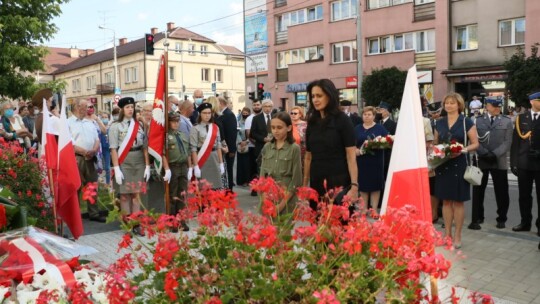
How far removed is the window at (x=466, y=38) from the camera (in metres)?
29.0

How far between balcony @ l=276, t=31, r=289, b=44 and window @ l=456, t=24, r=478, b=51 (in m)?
14.7

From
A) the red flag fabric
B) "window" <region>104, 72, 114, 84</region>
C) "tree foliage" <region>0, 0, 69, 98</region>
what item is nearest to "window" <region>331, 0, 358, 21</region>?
"tree foliage" <region>0, 0, 69, 98</region>

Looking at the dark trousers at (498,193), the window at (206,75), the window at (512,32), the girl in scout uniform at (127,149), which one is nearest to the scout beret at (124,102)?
the girl in scout uniform at (127,149)

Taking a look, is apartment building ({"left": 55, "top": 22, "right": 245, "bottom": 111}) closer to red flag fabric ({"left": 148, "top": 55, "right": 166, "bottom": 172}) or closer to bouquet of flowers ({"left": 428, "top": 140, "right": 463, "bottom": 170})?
red flag fabric ({"left": 148, "top": 55, "right": 166, "bottom": 172})

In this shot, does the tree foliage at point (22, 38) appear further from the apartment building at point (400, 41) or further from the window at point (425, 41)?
the window at point (425, 41)

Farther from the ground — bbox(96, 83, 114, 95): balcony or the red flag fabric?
bbox(96, 83, 114, 95): balcony

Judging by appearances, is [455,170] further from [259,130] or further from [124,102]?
[259,130]

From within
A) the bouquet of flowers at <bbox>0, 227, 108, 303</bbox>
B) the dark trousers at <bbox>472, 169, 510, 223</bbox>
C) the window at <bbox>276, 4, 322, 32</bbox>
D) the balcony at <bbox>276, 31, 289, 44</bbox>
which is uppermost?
the window at <bbox>276, 4, 322, 32</bbox>

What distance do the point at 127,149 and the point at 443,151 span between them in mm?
4122

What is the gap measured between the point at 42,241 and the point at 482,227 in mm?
6570

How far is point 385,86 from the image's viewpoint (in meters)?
29.5

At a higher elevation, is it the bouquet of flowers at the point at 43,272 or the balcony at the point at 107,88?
the balcony at the point at 107,88

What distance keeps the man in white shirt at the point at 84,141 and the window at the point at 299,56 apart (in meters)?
30.9

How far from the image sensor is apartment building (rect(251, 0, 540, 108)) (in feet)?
91.3
